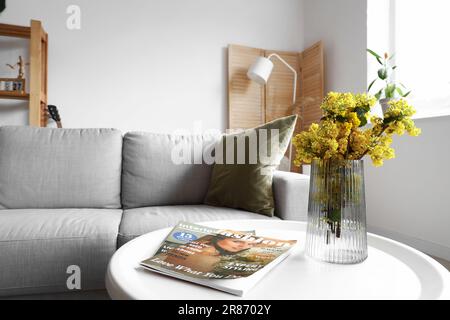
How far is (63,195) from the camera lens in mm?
1578

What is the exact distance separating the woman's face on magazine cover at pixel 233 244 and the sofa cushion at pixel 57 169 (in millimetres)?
1069

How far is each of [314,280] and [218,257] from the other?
7.6 inches

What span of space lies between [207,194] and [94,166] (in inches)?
23.8

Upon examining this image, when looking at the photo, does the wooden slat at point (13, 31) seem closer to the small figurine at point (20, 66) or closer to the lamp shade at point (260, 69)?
the small figurine at point (20, 66)

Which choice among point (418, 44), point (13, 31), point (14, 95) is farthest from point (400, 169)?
point (13, 31)

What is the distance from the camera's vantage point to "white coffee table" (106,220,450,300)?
0.53 meters

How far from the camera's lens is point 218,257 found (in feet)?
2.15

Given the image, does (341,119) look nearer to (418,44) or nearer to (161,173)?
(161,173)

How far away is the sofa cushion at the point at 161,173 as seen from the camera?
1.67 m

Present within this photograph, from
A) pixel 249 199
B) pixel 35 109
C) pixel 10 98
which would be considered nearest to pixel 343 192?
pixel 249 199

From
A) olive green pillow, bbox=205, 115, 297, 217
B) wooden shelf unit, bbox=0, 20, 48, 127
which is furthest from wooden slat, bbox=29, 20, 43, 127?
olive green pillow, bbox=205, 115, 297, 217

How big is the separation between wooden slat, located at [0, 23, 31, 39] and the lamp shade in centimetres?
194
